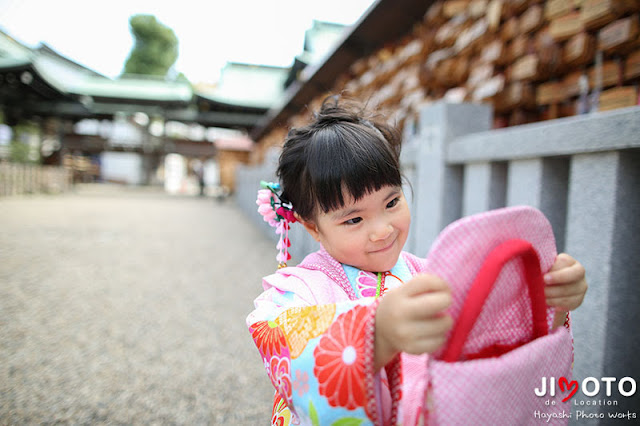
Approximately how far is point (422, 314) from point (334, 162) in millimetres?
465

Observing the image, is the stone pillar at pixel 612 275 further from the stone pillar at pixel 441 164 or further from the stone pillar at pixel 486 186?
the stone pillar at pixel 441 164

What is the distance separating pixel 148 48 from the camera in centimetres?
3039

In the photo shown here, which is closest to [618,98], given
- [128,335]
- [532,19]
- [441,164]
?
[532,19]

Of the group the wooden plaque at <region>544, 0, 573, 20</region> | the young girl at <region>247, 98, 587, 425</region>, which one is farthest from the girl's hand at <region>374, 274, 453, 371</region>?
the wooden plaque at <region>544, 0, 573, 20</region>

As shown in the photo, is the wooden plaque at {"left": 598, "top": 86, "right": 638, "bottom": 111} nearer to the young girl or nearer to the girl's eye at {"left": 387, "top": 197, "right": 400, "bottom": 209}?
the young girl

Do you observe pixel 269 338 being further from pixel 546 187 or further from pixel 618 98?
pixel 618 98

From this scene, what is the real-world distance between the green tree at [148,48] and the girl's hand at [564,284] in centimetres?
3337

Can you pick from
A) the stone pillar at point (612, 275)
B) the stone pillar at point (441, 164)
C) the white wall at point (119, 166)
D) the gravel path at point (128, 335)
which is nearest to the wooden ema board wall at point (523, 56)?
the stone pillar at point (441, 164)

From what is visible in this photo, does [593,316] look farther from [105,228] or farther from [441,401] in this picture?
[105,228]

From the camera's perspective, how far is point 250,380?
200cm

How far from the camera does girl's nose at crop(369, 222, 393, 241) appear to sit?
3.19 feet

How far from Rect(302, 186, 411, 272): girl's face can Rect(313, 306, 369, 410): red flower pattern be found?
26 cm

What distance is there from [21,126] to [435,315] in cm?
2317

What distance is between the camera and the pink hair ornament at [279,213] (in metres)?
1.17
